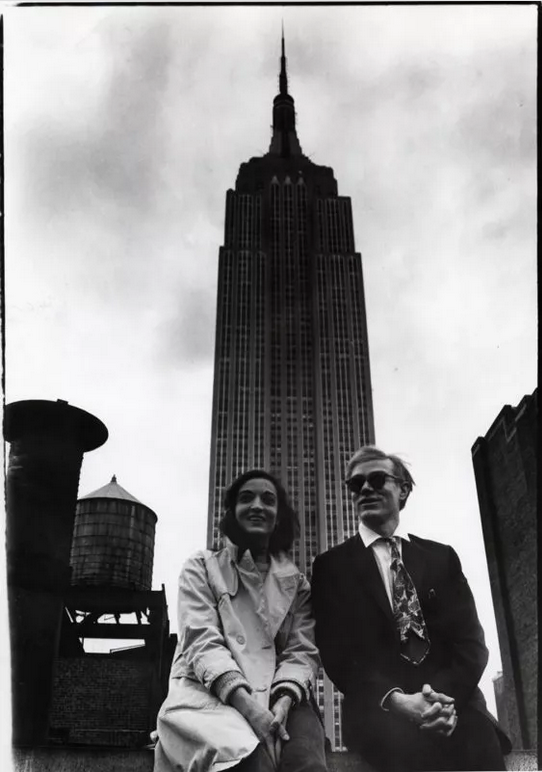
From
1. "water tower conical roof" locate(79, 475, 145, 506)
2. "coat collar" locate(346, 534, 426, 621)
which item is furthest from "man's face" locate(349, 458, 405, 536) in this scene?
"water tower conical roof" locate(79, 475, 145, 506)

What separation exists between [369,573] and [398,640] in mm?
400

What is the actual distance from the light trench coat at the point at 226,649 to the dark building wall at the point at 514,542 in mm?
1940

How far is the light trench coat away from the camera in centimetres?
303

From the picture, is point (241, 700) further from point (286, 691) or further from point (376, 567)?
point (376, 567)

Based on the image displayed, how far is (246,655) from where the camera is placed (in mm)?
3375

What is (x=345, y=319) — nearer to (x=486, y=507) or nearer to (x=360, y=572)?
(x=486, y=507)

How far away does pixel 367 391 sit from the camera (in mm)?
7527

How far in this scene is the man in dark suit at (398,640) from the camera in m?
3.38

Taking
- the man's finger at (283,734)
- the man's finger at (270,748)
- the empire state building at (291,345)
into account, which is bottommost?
the man's finger at (270,748)

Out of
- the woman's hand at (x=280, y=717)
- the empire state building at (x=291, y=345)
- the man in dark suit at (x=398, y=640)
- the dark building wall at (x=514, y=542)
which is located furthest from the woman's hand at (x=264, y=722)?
the empire state building at (x=291, y=345)

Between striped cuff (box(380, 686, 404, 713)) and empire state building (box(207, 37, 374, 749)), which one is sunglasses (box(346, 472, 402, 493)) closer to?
striped cuff (box(380, 686, 404, 713))

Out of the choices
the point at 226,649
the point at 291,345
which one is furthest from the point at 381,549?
the point at 291,345

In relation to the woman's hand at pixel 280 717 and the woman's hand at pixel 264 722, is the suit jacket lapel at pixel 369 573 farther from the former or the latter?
the woman's hand at pixel 264 722

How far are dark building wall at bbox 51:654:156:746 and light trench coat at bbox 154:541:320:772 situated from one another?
Result: 26.2ft
